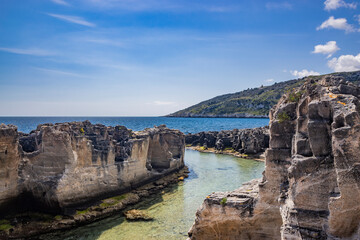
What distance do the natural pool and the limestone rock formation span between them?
277 inches

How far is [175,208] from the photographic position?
71.1 ft

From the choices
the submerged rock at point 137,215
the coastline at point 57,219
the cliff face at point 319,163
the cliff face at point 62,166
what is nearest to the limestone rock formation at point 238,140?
the cliff face at point 62,166

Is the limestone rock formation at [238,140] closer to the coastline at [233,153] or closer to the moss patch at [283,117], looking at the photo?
the coastline at [233,153]

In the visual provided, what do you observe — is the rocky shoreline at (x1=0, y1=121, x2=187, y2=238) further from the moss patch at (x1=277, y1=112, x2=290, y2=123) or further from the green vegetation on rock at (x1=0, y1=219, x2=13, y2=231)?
the moss patch at (x1=277, y1=112, x2=290, y2=123)

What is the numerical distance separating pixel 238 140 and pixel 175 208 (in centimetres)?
3091

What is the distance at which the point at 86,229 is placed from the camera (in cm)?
1772

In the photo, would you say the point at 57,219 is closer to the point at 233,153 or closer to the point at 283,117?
the point at 283,117

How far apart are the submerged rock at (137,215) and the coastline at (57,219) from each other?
1.28 meters

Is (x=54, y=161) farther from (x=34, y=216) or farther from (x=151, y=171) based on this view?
(x=151, y=171)

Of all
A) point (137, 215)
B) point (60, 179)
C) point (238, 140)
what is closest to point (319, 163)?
point (137, 215)

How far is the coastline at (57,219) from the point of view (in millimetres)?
16609

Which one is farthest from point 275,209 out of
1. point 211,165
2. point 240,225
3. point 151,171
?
point 211,165

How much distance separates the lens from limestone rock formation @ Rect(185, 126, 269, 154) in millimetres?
45531

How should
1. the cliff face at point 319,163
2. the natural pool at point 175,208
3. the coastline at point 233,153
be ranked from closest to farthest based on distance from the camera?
→ the cliff face at point 319,163 < the natural pool at point 175,208 < the coastline at point 233,153
